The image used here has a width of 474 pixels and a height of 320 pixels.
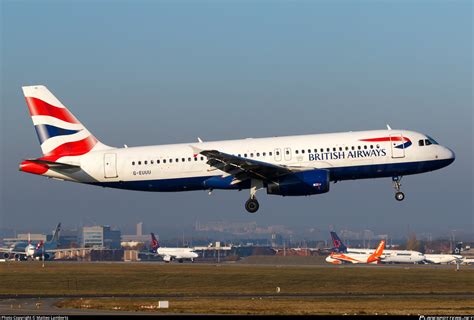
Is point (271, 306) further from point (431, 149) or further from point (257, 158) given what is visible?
point (431, 149)

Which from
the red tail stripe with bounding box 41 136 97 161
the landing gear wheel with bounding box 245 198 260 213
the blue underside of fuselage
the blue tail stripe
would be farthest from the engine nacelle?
the blue tail stripe

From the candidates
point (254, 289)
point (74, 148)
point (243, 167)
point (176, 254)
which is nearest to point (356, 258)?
point (176, 254)

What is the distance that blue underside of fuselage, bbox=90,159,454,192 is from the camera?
2825 inches

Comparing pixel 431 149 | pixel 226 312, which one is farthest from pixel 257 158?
pixel 226 312

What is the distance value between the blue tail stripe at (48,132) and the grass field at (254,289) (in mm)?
13592

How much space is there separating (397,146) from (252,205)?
41.8ft

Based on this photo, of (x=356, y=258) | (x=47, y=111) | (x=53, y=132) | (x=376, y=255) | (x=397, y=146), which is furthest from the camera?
(x=356, y=258)

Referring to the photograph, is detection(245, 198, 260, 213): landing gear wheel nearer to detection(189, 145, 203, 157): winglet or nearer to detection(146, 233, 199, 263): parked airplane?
detection(189, 145, 203, 157): winglet

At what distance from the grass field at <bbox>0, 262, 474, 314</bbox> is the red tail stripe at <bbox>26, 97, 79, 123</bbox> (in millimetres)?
15414

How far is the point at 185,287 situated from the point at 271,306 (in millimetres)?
23352

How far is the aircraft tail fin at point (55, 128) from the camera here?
251 ft

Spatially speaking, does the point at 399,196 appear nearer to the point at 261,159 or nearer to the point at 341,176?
the point at 341,176

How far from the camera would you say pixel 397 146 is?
71.8 m

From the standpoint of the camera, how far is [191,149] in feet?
242
